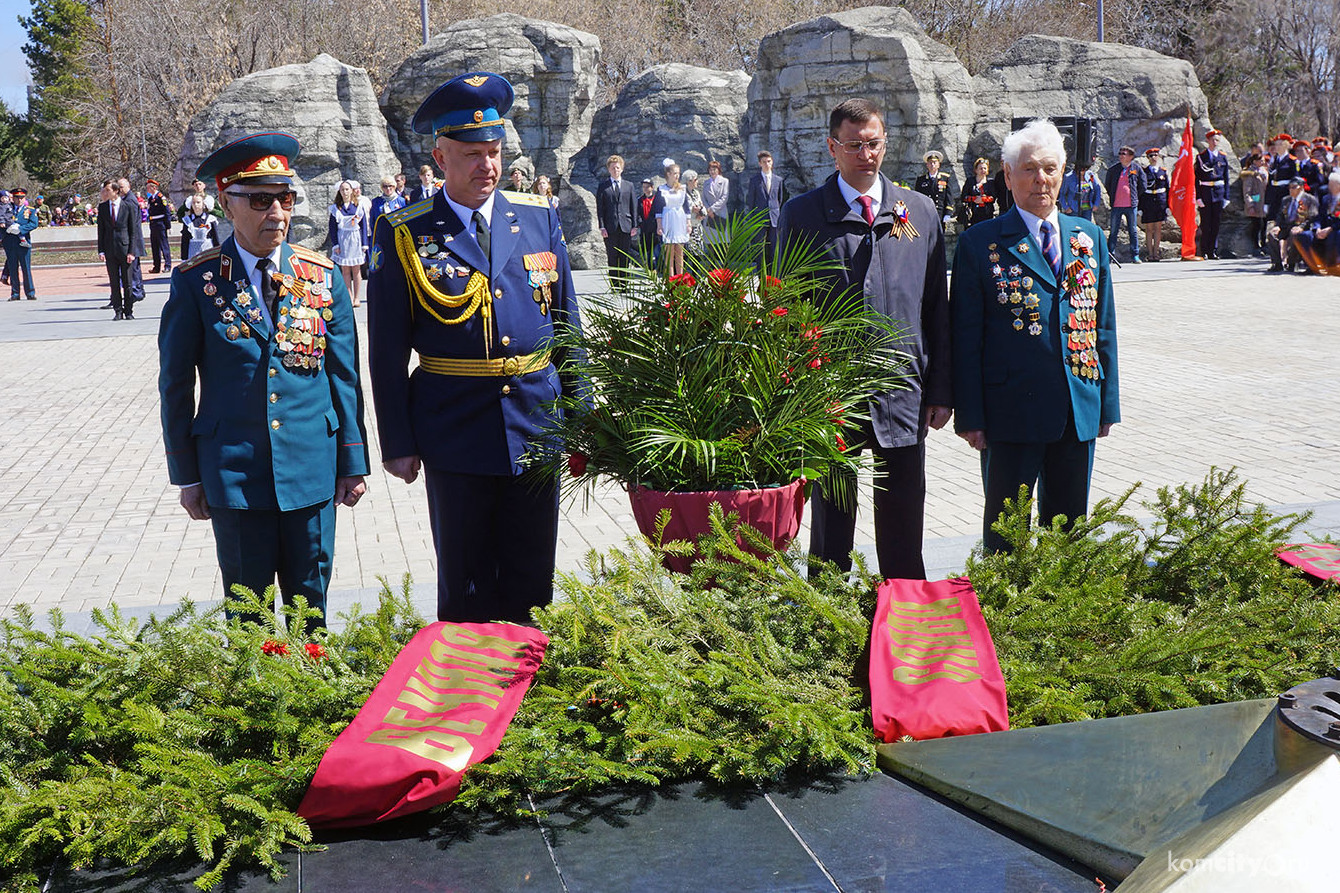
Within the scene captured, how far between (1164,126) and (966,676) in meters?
23.7

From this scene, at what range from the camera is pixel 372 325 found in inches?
152

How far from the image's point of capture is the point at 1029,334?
4301 mm

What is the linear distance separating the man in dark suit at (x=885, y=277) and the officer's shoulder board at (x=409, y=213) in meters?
1.07

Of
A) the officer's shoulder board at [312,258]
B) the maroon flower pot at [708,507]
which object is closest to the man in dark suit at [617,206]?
the officer's shoulder board at [312,258]

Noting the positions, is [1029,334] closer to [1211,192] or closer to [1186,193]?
[1186,193]

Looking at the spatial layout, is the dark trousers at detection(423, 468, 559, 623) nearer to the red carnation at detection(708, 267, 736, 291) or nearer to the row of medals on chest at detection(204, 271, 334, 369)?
the row of medals on chest at detection(204, 271, 334, 369)

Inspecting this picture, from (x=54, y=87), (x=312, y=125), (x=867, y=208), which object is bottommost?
(x=867, y=208)

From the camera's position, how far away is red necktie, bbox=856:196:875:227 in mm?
4219

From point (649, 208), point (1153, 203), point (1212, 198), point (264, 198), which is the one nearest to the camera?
point (264, 198)

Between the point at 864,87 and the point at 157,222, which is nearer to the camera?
the point at 864,87

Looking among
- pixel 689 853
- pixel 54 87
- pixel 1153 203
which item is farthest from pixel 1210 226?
pixel 54 87

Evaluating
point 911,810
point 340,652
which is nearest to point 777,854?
point 911,810

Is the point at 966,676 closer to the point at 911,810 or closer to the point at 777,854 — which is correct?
the point at 911,810

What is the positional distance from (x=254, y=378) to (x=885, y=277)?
1986 mm
